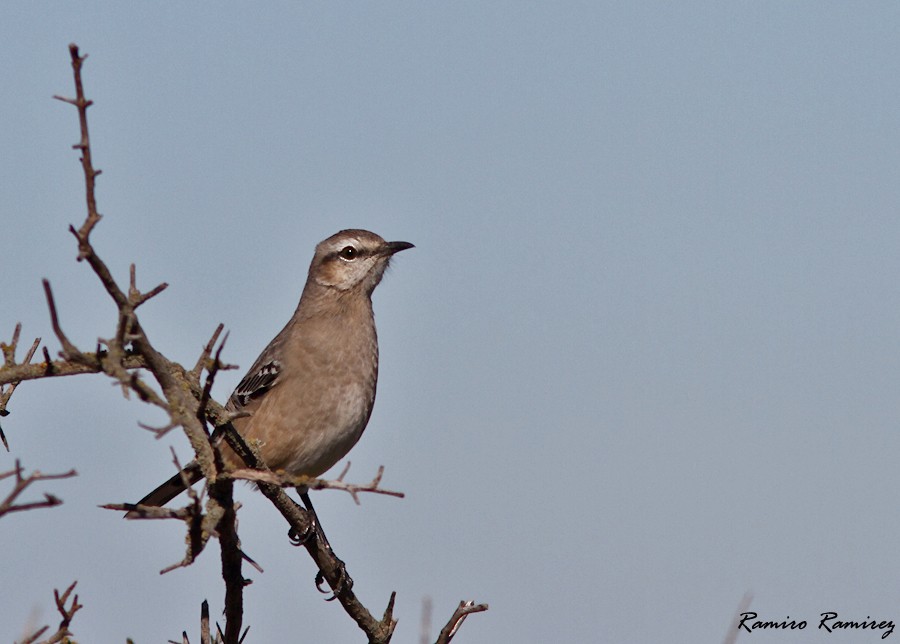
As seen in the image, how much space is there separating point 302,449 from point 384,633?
2.23 m

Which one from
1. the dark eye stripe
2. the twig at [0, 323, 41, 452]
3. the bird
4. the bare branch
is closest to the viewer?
the bare branch

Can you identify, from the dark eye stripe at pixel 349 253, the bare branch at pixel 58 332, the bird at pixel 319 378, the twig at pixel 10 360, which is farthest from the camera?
the dark eye stripe at pixel 349 253

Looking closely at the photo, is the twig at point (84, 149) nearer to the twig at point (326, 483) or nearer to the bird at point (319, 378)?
the twig at point (326, 483)

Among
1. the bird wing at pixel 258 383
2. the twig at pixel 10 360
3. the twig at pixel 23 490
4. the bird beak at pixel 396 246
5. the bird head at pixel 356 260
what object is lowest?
the twig at pixel 23 490

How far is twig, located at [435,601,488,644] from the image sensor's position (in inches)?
211

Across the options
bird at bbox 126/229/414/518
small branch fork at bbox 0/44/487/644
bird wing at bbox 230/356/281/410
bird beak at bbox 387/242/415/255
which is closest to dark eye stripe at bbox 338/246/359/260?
bird at bbox 126/229/414/518

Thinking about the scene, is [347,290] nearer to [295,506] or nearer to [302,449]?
[302,449]

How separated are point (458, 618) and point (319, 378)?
304 cm

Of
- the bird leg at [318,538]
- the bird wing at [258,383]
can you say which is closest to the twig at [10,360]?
the bird leg at [318,538]

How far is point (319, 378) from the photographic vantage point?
8.02 meters

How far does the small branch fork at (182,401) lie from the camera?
339 cm

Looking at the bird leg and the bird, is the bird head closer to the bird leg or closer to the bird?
the bird

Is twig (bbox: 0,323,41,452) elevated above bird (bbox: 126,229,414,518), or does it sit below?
below

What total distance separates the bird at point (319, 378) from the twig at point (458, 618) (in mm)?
2336
